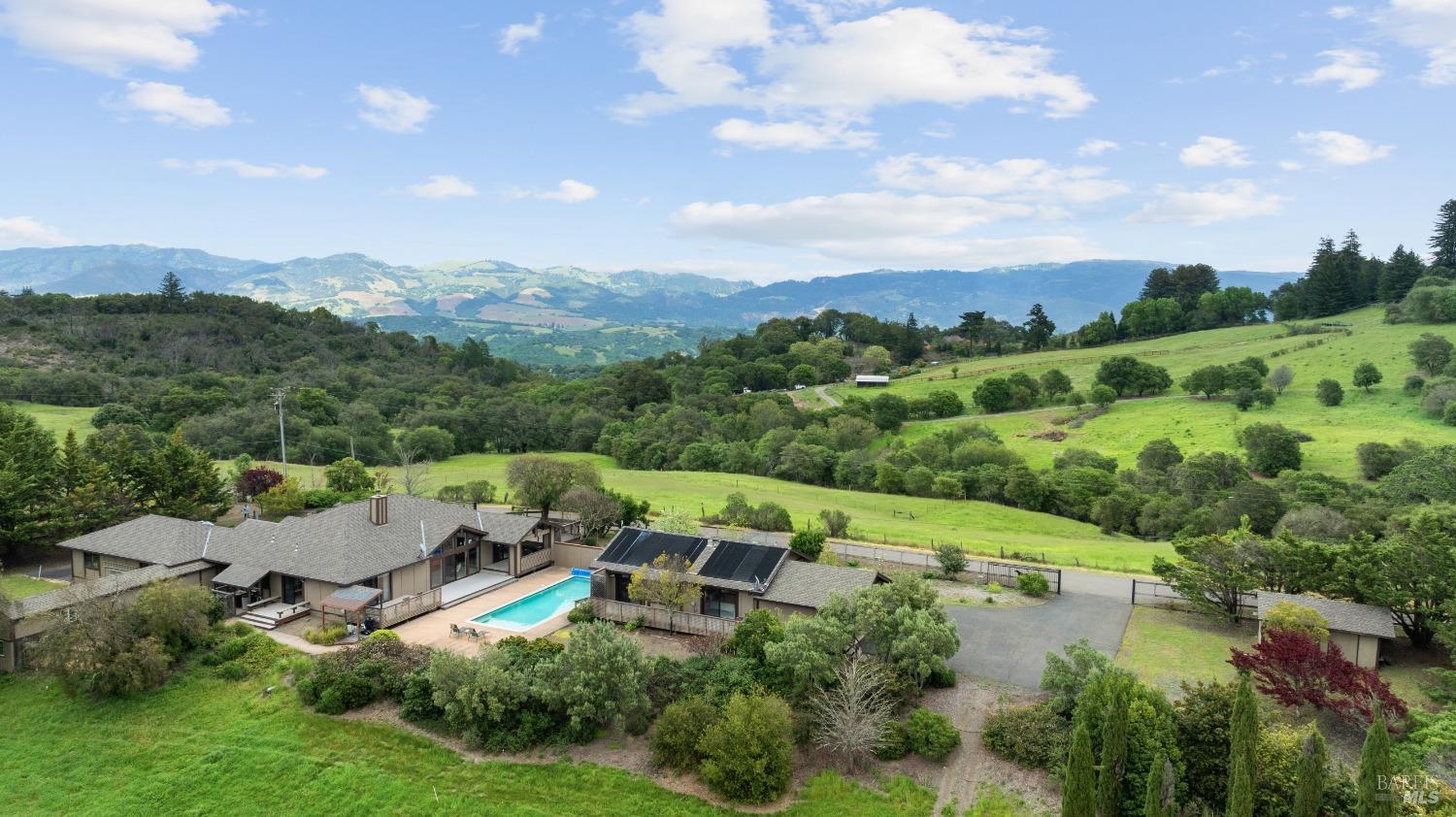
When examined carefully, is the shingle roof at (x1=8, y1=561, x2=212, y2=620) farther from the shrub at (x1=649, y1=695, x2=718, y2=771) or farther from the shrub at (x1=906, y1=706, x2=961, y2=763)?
the shrub at (x1=906, y1=706, x2=961, y2=763)

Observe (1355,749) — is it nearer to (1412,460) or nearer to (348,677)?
(348,677)

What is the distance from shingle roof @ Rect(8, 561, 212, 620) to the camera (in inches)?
984

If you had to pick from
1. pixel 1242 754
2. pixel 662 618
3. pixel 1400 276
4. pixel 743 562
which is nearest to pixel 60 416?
pixel 662 618

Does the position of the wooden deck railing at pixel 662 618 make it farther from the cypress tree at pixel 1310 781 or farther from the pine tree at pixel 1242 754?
the cypress tree at pixel 1310 781

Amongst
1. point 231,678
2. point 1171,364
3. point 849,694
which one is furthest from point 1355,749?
point 1171,364

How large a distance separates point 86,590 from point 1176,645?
36251 mm

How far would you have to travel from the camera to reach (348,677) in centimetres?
2234

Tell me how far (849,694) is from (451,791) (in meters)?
10.2

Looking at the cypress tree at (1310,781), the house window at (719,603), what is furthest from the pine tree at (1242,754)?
the house window at (719,603)

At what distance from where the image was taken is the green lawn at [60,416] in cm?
6528

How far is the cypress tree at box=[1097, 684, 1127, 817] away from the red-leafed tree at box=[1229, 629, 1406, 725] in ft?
21.3

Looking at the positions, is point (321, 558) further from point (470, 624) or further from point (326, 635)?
point (470, 624)

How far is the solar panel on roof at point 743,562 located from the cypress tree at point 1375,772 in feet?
Answer: 55.5

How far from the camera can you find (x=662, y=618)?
1081 inches
